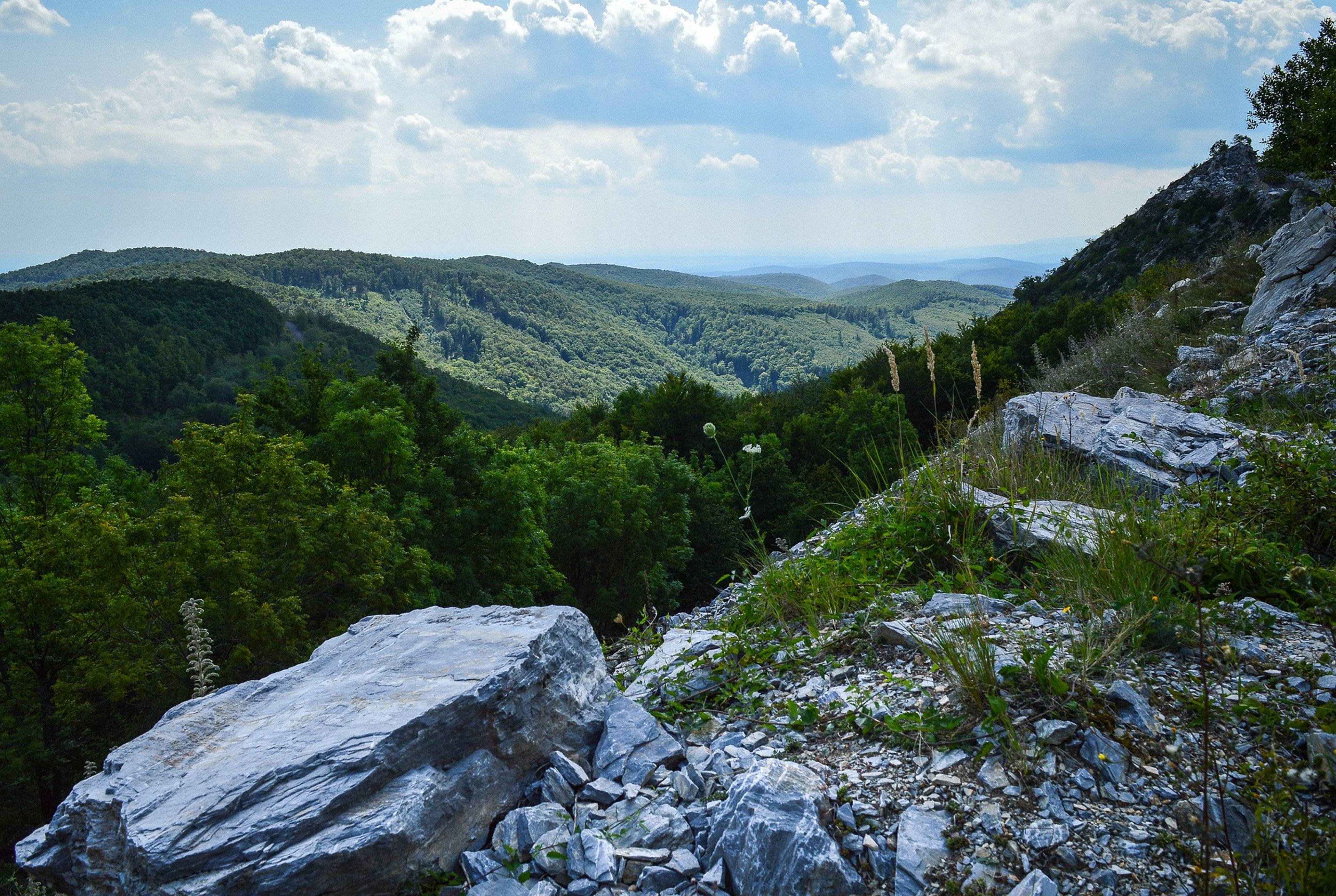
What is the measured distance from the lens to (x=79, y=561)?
13242mm

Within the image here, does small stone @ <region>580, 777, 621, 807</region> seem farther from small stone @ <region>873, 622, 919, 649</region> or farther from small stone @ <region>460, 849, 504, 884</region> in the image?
small stone @ <region>873, 622, 919, 649</region>

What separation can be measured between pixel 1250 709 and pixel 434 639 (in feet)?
14.5

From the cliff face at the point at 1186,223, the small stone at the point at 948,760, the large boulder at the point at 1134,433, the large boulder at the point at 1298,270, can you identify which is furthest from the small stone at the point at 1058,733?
the cliff face at the point at 1186,223

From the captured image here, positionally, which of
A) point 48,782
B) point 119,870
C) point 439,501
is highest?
point 119,870

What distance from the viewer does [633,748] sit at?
3.72 m

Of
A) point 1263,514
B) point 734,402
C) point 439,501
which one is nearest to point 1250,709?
point 1263,514

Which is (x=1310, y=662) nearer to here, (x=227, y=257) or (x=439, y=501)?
(x=439, y=501)

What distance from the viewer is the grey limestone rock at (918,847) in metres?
2.67

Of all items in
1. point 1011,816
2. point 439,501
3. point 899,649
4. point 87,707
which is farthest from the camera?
point 439,501

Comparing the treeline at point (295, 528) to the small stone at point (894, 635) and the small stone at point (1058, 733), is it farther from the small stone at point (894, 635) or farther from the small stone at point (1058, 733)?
the small stone at point (1058, 733)

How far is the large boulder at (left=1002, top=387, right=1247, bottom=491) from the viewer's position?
6.43m

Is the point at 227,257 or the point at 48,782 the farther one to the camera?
the point at 227,257

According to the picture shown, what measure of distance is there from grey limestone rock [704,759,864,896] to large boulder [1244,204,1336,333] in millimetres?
14014

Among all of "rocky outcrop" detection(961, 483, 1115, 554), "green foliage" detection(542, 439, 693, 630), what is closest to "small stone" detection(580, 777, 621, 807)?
"rocky outcrop" detection(961, 483, 1115, 554)
